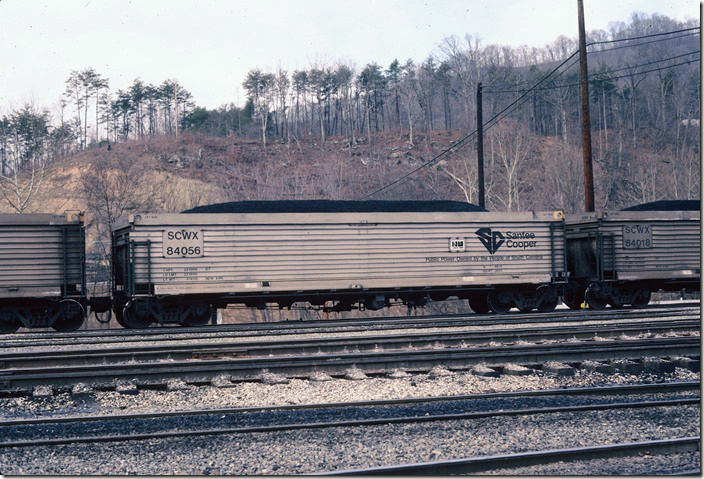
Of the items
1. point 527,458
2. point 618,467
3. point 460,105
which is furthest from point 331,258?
point 460,105

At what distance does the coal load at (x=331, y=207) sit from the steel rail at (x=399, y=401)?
1328 cm

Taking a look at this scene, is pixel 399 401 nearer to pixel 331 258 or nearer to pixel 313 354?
pixel 313 354

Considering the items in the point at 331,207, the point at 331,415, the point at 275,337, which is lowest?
the point at 331,415

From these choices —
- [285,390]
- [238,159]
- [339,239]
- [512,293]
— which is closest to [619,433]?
[285,390]

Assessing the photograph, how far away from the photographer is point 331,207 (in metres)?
23.1

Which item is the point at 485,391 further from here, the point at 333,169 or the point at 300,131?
the point at 300,131

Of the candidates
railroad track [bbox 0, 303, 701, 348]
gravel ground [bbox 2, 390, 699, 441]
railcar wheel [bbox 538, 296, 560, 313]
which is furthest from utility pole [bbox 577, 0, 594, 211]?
gravel ground [bbox 2, 390, 699, 441]

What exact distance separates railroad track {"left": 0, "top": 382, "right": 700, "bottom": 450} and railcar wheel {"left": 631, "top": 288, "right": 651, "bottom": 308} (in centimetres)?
1586

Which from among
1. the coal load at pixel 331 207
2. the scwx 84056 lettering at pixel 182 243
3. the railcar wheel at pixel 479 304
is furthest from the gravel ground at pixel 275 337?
the coal load at pixel 331 207

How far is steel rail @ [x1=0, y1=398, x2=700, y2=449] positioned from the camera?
7535 mm

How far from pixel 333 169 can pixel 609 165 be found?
28.3 m

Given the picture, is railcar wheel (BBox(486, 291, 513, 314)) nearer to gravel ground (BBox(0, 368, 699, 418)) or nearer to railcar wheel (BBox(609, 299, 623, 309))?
railcar wheel (BBox(609, 299, 623, 309))

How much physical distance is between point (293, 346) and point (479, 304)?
12.6 m

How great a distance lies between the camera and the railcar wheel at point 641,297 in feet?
82.1
